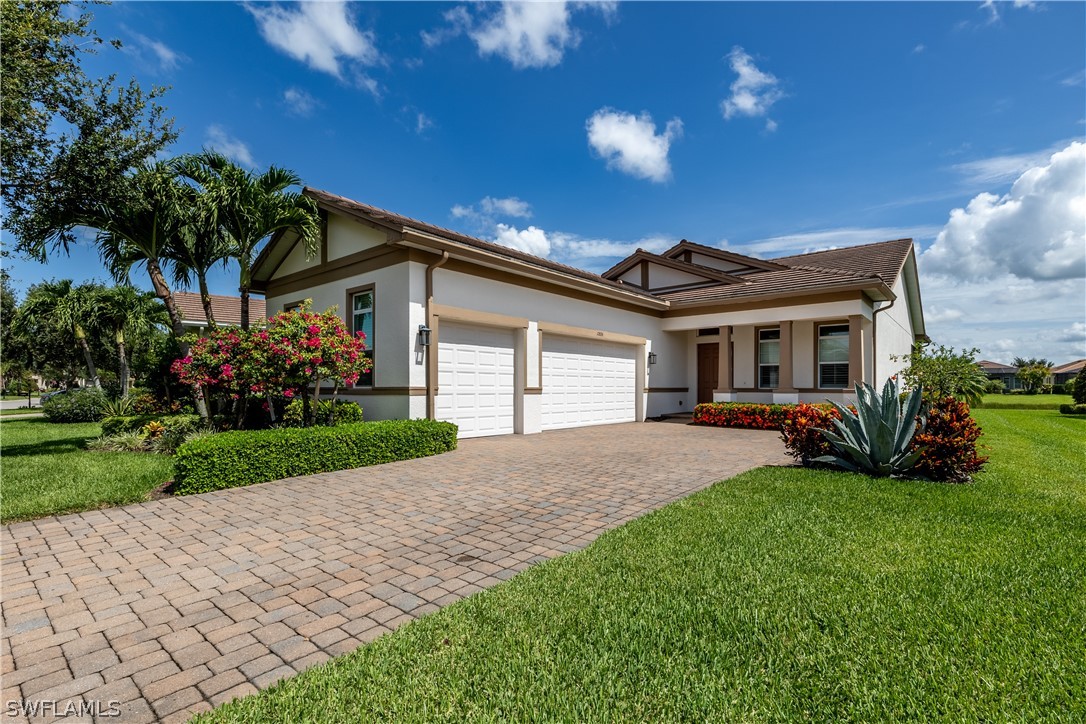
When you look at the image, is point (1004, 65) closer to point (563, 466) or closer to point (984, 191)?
point (984, 191)

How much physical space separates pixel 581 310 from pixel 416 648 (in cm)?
1143

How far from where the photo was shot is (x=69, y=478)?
22.2 ft

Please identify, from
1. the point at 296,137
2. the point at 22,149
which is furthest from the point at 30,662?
the point at 296,137

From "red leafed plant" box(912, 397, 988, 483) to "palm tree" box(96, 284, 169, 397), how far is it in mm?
23004

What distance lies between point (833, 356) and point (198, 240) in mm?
16587

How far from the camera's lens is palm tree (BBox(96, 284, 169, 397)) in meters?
18.8

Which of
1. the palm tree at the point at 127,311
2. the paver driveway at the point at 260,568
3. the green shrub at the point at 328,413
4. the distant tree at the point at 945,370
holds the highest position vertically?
the palm tree at the point at 127,311

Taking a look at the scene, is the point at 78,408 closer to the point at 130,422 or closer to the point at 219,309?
the point at 219,309

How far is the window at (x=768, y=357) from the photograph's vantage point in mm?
15859

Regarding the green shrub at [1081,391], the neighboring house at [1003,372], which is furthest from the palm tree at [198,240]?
the neighboring house at [1003,372]

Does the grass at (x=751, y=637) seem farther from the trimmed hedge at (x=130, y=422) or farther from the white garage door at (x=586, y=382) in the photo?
the trimmed hedge at (x=130, y=422)

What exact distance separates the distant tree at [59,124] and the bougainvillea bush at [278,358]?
10.5 feet

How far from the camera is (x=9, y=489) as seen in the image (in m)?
6.11

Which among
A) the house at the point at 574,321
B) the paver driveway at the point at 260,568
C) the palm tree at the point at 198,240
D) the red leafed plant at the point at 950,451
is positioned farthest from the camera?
the house at the point at 574,321
